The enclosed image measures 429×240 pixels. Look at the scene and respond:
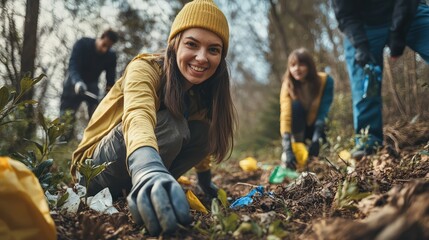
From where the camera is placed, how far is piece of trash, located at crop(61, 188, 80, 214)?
1.40m

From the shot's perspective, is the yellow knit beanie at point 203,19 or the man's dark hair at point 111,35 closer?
the yellow knit beanie at point 203,19

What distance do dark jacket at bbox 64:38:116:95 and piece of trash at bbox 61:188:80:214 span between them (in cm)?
278

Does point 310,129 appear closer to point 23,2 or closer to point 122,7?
point 122,7

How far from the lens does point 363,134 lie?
2873 mm

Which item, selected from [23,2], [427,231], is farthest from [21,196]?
[23,2]

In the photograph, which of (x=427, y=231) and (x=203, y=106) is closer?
(x=427, y=231)

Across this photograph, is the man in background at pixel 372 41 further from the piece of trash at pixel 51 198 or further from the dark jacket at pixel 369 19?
the piece of trash at pixel 51 198

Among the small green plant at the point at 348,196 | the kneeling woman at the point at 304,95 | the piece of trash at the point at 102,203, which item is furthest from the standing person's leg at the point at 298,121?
the piece of trash at the point at 102,203

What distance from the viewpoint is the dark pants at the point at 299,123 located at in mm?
4453

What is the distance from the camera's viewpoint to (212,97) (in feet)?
7.61

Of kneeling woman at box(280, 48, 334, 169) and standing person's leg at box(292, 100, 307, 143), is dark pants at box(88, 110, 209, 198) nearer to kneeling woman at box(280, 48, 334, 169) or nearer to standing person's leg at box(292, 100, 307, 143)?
kneeling woman at box(280, 48, 334, 169)

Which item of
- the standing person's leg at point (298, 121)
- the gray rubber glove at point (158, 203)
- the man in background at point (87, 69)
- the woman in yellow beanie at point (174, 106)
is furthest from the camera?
the standing person's leg at point (298, 121)

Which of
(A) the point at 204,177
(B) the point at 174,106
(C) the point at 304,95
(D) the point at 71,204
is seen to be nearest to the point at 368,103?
(A) the point at 204,177

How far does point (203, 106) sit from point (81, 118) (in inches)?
123
